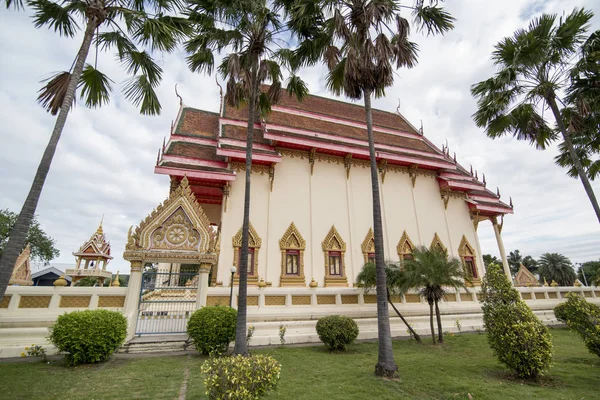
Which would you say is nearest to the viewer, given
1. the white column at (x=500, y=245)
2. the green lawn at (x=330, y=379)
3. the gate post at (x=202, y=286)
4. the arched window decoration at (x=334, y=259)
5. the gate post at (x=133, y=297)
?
the green lawn at (x=330, y=379)

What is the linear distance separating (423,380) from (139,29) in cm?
927

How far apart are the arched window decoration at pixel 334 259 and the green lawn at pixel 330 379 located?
14.9ft

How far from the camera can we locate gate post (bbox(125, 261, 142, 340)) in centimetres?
766

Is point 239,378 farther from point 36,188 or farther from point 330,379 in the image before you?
point 36,188

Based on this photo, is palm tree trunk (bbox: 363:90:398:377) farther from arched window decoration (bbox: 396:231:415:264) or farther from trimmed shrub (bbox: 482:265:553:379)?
arched window decoration (bbox: 396:231:415:264)

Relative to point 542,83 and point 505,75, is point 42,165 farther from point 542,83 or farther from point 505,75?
point 542,83

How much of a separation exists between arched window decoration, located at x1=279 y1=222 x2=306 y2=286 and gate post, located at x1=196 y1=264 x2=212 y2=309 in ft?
11.2

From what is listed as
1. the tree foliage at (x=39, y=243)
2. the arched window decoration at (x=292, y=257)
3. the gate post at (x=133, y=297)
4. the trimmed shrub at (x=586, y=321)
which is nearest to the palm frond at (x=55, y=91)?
the gate post at (x=133, y=297)

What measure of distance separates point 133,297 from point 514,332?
8.59 metres

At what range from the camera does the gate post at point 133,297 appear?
7660 millimetres

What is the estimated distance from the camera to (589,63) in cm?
894

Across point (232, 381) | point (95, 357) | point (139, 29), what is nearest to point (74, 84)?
point (139, 29)

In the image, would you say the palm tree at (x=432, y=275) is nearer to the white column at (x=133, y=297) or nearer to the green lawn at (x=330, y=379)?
the green lawn at (x=330, y=379)

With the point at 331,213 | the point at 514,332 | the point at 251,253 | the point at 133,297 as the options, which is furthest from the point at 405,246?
the point at 133,297
